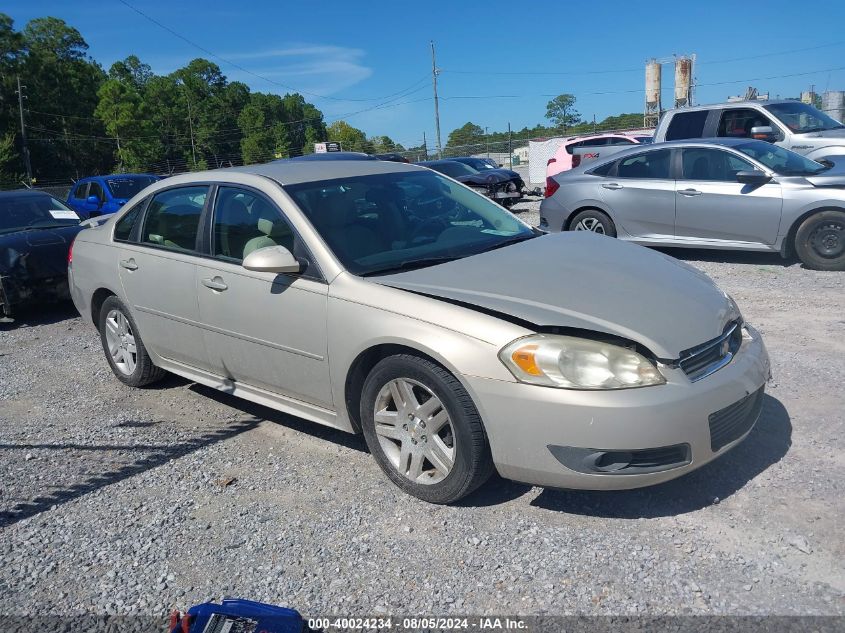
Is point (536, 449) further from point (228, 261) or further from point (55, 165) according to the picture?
point (55, 165)

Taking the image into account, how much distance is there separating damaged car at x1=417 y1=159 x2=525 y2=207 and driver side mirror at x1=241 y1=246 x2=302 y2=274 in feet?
41.2

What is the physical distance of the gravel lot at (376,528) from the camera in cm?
278

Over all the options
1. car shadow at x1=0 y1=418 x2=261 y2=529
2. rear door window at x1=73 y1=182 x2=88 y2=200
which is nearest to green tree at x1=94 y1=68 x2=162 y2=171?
rear door window at x1=73 y1=182 x2=88 y2=200

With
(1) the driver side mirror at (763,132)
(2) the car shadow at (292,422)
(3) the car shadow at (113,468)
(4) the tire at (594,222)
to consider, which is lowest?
(3) the car shadow at (113,468)

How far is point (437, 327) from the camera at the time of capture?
10.6 ft

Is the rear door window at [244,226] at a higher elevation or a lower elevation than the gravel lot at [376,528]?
higher

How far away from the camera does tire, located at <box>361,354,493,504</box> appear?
3191 mm

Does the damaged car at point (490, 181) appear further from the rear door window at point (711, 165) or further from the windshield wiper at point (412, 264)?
the windshield wiper at point (412, 264)

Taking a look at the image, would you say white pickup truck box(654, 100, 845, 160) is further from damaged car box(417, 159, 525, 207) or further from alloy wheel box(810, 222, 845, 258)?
damaged car box(417, 159, 525, 207)

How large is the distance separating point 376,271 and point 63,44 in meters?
77.8

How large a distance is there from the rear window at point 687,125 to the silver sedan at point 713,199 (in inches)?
133

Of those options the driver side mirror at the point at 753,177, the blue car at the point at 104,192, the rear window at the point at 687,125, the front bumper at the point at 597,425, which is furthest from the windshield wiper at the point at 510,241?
the blue car at the point at 104,192

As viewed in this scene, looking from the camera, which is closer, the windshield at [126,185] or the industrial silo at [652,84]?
the windshield at [126,185]

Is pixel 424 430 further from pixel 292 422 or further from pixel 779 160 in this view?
pixel 779 160
